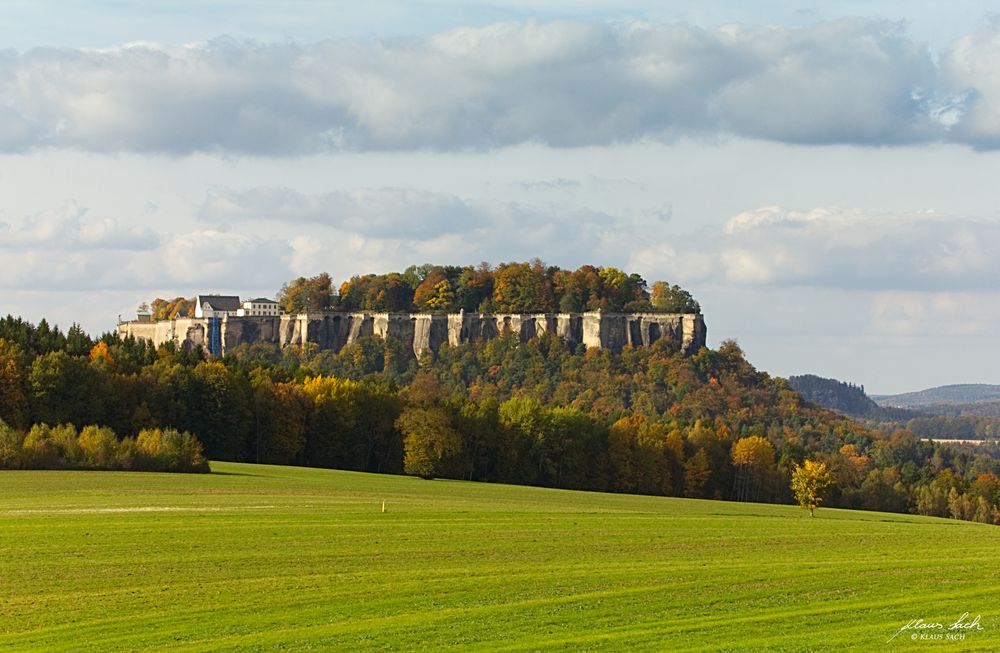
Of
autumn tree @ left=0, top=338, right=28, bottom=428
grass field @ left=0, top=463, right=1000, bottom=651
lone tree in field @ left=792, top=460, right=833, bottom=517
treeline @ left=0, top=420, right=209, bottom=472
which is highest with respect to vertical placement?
autumn tree @ left=0, top=338, right=28, bottom=428

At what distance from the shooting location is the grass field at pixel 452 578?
32938 millimetres

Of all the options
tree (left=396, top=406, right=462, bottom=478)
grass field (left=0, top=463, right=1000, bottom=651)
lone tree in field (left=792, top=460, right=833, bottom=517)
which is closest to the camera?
grass field (left=0, top=463, right=1000, bottom=651)

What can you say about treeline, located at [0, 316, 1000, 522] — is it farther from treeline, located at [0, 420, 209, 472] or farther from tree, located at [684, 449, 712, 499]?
treeline, located at [0, 420, 209, 472]

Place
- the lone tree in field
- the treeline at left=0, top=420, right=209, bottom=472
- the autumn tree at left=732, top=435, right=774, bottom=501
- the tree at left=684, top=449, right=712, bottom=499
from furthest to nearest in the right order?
1. the autumn tree at left=732, top=435, right=774, bottom=501
2. the tree at left=684, top=449, right=712, bottom=499
3. the lone tree in field
4. the treeline at left=0, top=420, right=209, bottom=472

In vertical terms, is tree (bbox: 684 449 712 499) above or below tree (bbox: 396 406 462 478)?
below

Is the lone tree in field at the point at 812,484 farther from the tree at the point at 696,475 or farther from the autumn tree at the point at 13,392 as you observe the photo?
the autumn tree at the point at 13,392

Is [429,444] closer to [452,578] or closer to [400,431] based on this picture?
[400,431]

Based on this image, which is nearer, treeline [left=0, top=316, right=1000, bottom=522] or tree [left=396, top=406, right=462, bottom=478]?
treeline [left=0, top=316, right=1000, bottom=522]

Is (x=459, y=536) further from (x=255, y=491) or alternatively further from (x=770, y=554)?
(x=255, y=491)

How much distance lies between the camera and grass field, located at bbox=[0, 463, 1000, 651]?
3294cm

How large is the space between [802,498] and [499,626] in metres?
56.8

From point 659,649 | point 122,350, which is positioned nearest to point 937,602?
point 659,649

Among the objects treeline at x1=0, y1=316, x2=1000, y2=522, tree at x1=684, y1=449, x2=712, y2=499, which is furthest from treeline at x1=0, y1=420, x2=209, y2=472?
tree at x1=684, y1=449, x2=712, y2=499

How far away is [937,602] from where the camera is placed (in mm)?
38375
